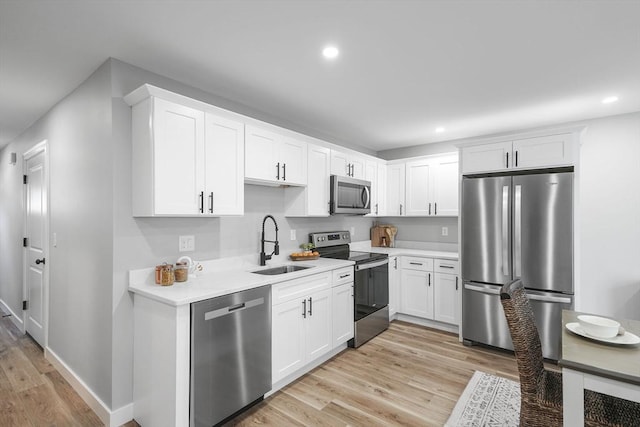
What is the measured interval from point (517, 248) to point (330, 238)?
2.06 metres

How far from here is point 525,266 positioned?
3.18 metres

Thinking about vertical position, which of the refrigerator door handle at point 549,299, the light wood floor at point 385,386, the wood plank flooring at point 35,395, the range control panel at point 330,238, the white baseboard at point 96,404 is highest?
the range control panel at point 330,238

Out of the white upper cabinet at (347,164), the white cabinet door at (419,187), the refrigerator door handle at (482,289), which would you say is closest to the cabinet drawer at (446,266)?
the refrigerator door handle at (482,289)

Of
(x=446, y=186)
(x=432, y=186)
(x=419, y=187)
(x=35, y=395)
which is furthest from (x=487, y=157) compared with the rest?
(x=35, y=395)

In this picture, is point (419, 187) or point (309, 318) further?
point (419, 187)

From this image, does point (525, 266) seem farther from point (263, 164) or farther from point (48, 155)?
point (48, 155)

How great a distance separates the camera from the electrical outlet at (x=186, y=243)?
2.58m

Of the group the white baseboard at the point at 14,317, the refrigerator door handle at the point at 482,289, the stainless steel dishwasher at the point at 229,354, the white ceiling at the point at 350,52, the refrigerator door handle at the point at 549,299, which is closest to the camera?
the white ceiling at the point at 350,52

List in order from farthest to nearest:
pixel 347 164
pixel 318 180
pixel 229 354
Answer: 1. pixel 347 164
2. pixel 318 180
3. pixel 229 354

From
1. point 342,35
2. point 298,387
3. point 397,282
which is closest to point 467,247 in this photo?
point 397,282

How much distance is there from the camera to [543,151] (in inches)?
127

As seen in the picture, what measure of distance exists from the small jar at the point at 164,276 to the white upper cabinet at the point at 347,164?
2.12 meters

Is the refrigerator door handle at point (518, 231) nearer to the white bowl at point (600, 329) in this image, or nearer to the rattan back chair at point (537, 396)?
the rattan back chair at point (537, 396)

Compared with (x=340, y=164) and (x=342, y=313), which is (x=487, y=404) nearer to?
(x=342, y=313)
